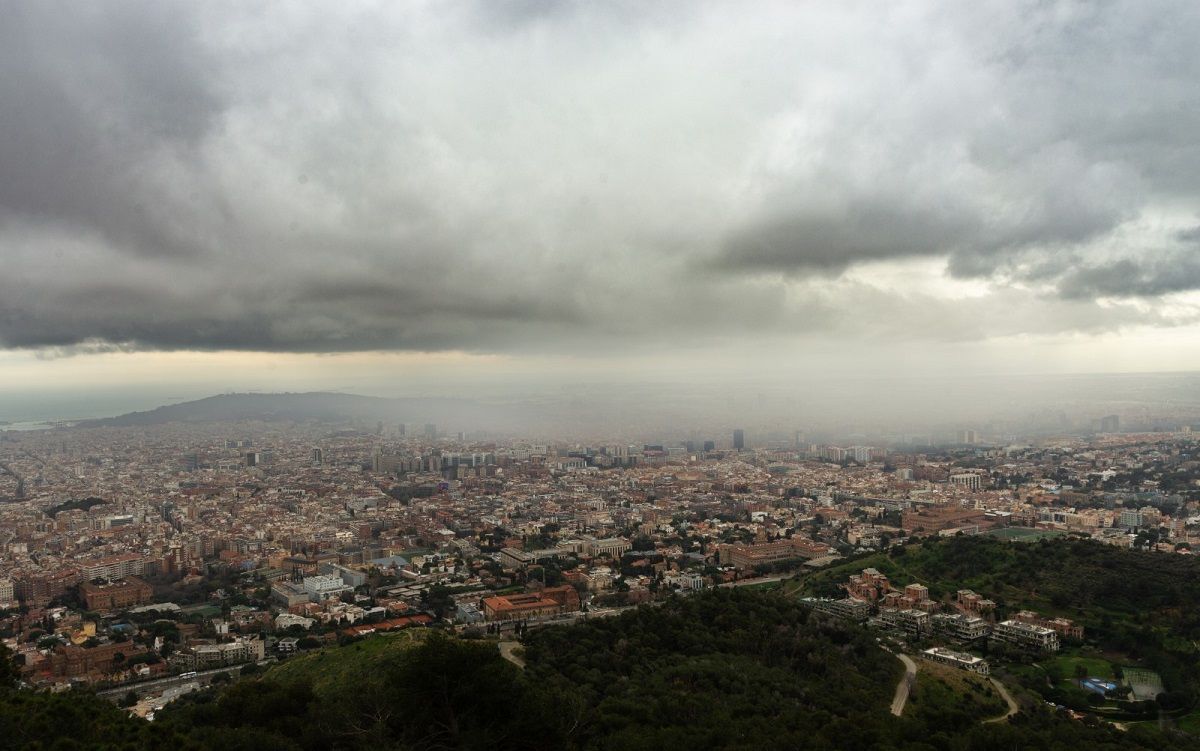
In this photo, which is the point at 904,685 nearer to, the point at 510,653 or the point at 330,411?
the point at 510,653

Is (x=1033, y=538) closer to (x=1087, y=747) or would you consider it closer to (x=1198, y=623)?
(x=1198, y=623)

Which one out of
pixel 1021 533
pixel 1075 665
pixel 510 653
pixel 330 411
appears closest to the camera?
pixel 510 653

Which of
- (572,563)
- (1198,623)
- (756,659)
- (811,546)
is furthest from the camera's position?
(811,546)

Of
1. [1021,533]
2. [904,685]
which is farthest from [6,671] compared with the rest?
[1021,533]

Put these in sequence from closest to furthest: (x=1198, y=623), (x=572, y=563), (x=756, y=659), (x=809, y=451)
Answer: (x=756, y=659) < (x=1198, y=623) < (x=572, y=563) < (x=809, y=451)

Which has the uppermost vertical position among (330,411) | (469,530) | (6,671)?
(330,411)

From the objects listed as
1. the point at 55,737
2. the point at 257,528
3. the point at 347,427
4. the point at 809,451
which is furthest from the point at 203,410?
the point at 55,737
